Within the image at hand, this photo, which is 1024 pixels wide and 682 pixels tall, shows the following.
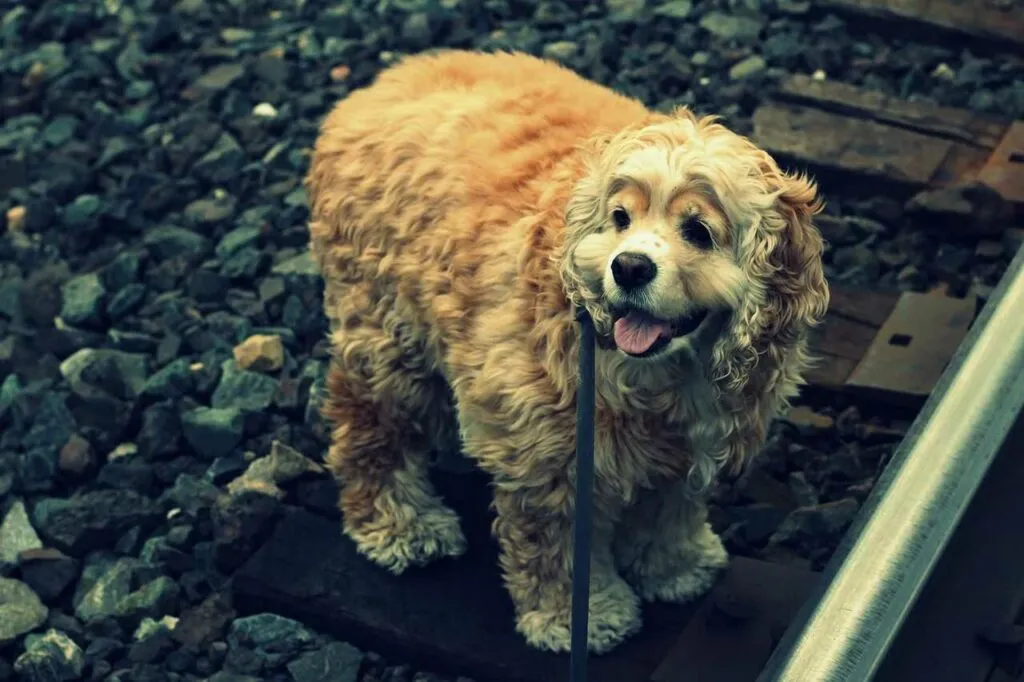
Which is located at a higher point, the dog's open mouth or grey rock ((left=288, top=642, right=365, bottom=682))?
the dog's open mouth

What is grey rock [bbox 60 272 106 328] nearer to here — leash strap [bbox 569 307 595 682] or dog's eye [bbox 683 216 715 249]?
leash strap [bbox 569 307 595 682]

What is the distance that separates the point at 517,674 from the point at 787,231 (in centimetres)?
144

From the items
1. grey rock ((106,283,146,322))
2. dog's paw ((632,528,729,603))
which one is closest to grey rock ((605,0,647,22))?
grey rock ((106,283,146,322))

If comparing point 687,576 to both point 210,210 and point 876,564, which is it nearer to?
point 876,564

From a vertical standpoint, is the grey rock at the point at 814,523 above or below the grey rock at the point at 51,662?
above

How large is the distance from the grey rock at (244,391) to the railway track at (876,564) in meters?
0.63

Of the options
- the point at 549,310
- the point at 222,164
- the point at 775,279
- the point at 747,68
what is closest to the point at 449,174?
the point at 549,310

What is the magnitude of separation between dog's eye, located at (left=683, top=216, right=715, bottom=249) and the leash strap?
0.28 m

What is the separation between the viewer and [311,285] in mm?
5703

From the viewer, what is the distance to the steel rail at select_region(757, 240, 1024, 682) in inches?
127

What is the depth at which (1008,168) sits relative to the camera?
5.62 meters

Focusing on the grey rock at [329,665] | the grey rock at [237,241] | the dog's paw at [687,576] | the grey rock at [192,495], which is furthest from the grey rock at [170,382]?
the dog's paw at [687,576]

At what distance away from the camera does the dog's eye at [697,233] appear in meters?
3.35

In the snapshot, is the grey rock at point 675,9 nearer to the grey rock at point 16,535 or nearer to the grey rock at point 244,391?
the grey rock at point 244,391
